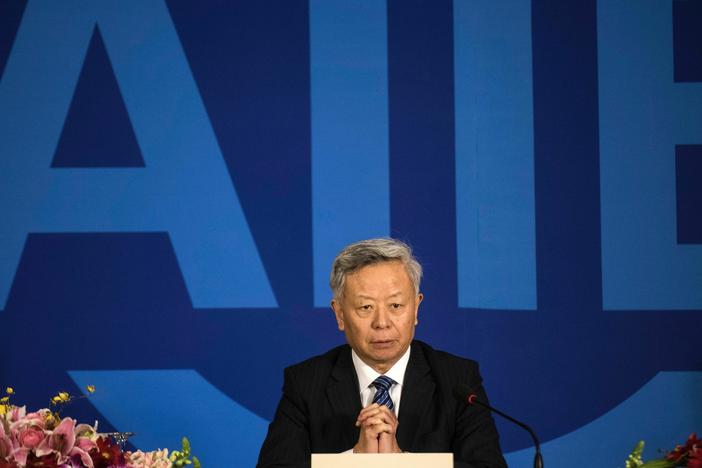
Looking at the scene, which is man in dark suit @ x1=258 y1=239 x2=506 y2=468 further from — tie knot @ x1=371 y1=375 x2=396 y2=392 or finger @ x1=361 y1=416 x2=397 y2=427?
finger @ x1=361 y1=416 x2=397 y2=427

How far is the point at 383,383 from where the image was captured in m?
3.21

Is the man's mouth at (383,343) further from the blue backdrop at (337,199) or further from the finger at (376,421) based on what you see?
the blue backdrop at (337,199)

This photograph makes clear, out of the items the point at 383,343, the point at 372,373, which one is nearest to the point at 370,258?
the point at 383,343

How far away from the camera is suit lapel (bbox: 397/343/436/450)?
3.13 m

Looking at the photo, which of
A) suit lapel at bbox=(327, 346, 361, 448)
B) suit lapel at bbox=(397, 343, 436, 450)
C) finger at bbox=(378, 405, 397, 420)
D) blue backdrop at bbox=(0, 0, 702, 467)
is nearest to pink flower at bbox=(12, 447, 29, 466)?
finger at bbox=(378, 405, 397, 420)

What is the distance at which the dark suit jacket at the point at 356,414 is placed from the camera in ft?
10.1

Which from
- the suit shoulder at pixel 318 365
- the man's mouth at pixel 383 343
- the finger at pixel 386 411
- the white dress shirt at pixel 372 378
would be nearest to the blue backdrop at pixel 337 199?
the suit shoulder at pixel 318 365

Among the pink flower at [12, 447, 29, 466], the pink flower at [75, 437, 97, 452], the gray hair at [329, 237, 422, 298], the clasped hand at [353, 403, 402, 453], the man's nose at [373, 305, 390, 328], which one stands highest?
the gray hair at [329, 237, 422, 298]

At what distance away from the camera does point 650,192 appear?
14.6 feet

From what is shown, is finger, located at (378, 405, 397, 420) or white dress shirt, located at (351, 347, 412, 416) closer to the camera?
finger, located at (378, 405, 397, 420)

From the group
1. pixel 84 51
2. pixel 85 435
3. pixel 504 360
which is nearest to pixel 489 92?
pixel 504 360

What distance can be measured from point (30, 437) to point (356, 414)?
131cm

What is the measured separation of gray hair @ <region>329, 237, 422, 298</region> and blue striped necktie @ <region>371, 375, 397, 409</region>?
1.02ft

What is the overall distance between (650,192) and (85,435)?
3.09 metres
